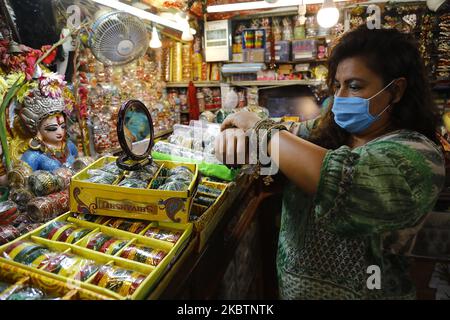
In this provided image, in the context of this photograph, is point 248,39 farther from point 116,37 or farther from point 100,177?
point 100,177

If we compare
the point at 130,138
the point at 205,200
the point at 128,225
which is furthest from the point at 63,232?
the point at 205,200

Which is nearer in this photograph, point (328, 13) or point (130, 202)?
point (130, 202)

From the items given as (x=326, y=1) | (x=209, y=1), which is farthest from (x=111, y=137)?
(x=326, y=1)

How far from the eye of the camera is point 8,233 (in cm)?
118

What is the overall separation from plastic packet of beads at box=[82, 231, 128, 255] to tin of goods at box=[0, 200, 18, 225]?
468 mm

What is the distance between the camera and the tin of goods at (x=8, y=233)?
115cm

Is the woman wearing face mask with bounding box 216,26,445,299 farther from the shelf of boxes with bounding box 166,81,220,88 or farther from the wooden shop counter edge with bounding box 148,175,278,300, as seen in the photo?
the shelf of boxes with bounding box 166,81,220,88

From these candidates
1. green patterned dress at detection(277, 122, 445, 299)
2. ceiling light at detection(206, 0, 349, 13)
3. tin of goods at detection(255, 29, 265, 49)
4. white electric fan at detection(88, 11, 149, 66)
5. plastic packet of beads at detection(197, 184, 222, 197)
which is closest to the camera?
green patterned dress at detection(277, 122, 445, 299)

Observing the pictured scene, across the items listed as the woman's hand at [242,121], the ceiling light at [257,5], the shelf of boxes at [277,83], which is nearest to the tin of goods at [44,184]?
the woman's hand at [242,121]

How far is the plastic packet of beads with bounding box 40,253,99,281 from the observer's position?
0.90m

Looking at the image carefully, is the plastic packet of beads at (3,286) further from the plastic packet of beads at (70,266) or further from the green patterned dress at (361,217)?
the green patterned dress at (361,217)

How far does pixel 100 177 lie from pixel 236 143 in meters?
0.61

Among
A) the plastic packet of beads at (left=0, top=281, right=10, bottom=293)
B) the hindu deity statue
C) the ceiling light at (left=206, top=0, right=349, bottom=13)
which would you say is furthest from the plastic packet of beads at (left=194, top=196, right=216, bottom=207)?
the ceiling light at (left=206, top=0, right=349, bottom=13)
